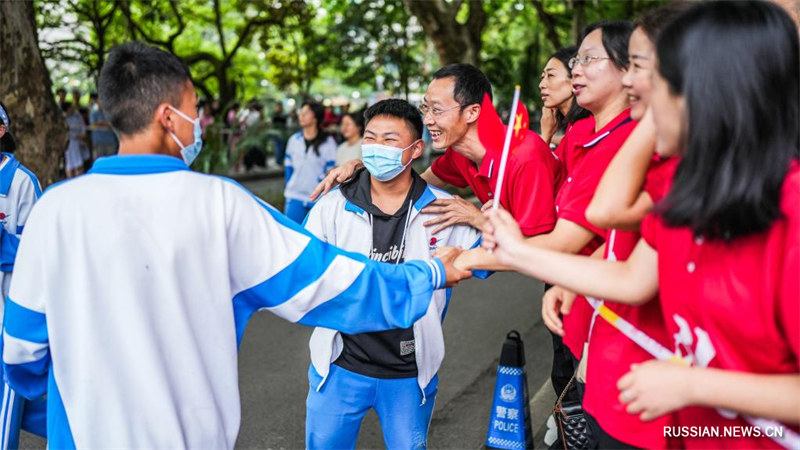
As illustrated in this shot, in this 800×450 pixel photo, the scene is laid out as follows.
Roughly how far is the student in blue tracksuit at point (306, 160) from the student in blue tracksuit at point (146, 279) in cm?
633

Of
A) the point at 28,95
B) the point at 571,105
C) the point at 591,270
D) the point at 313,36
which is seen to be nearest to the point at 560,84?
the point at 571,105

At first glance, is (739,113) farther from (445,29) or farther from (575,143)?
(445,29)

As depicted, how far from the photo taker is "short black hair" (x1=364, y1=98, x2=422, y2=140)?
3445 millimetres

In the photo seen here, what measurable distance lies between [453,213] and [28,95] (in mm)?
5500

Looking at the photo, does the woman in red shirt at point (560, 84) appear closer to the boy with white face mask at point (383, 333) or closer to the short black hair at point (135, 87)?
the boy with white face mask at point (383, 333)

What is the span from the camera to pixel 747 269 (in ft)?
5.22

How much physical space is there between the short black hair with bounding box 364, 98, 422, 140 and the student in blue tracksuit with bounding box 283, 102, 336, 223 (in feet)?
17.2

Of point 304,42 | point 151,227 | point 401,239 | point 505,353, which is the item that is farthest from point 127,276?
point 304,42

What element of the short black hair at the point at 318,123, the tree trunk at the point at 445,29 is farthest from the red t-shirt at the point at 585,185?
the tree trunk at the point at 445,29

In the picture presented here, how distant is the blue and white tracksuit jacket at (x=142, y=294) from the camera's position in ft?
7.11

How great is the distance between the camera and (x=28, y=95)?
7.16m

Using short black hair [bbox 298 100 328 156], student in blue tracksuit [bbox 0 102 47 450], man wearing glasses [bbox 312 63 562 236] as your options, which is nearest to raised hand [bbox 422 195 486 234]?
man wearing glasses [bbox 312 63 562 236]

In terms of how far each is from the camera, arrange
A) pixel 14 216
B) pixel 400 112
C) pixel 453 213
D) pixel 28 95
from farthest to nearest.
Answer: pixel 28 95 → pixel 14 216 → pixel 400 112 → pixel 453 213

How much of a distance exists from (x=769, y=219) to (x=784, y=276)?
0.39 feet
